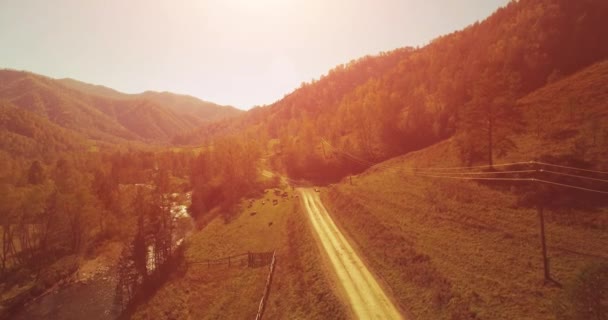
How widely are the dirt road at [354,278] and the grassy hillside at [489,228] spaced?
5.20 feet

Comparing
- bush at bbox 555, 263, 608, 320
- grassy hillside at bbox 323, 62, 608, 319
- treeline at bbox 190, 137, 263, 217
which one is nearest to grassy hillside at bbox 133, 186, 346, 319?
grassy hillside at bbox 323, 62, 608, 319

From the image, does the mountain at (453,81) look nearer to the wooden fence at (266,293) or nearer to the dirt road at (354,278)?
the dirt road at (354,278)

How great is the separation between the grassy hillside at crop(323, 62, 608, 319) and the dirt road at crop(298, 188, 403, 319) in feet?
5.20

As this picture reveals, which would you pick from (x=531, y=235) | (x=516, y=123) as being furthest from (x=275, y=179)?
(x=531, y=235)

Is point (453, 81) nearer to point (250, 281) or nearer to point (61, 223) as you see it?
point (250, 281)

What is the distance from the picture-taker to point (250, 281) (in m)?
39.8

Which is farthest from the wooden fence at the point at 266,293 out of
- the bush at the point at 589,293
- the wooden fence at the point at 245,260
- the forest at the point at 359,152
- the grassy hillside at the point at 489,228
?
the bush at the point at 589,293

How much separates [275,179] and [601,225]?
78.9 m

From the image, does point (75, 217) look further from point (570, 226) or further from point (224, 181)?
point (570, 226)

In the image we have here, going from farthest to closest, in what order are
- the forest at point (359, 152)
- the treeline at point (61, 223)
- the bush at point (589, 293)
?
the treeline at point (61, 223), the forest at point (359, 152), the bush at point (589, 293)

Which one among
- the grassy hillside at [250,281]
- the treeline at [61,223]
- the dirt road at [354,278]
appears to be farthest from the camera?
the treeline at [61,223]

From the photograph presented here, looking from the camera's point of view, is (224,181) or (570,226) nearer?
(570,226)

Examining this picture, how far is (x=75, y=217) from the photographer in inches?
2406

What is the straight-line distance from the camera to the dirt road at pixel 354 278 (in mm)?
26484
